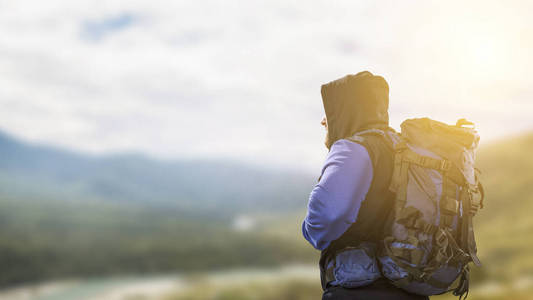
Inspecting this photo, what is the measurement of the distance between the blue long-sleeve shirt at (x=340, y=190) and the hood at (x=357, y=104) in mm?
393

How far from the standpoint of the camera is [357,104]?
391 cm

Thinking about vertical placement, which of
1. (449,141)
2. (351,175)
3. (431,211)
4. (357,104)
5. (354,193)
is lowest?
(431,211)

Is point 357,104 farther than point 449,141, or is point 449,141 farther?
point 357,104

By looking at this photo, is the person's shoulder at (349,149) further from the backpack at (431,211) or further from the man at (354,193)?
the backpack at (431,211)

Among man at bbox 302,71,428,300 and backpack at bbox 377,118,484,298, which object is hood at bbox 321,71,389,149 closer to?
man at bbox 302,71,428,300

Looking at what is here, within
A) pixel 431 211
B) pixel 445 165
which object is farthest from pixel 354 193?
pixel 445 165

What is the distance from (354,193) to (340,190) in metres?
0.13

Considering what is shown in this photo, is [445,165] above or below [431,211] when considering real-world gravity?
above

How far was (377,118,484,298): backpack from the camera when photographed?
3.59 m

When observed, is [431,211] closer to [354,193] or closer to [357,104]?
[354,193]

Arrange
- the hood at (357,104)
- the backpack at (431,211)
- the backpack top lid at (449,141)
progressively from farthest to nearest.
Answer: the hood at (357,104) → the backpack top lid at (449,141) → the backpack at (431,211)

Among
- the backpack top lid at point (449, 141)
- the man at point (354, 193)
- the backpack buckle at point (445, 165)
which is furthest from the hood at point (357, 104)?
the backpack buckle at point (445, 165)

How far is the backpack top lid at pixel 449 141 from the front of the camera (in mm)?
3709

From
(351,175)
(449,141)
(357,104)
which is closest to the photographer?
(351,175)
